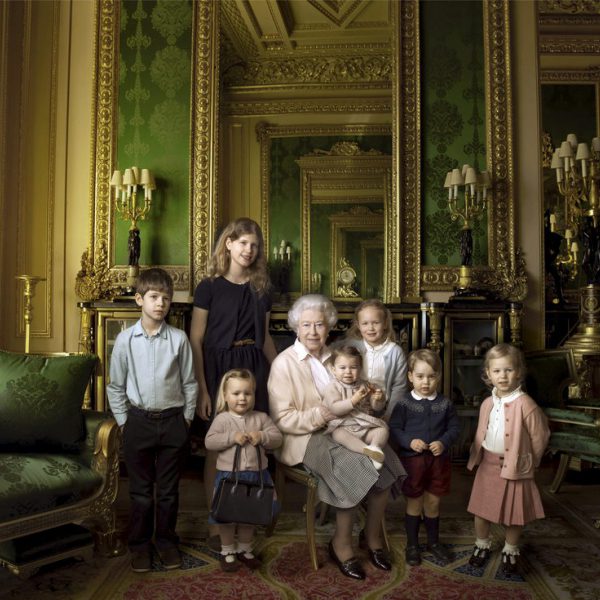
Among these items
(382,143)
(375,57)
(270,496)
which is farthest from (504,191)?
A: (270,496)

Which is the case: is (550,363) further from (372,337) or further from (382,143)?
(382,143)

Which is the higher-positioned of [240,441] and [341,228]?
[341,228]

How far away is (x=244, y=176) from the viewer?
519cm

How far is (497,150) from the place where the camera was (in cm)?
523

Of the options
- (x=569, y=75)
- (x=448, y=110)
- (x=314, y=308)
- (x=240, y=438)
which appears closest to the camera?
(x=240, y=438)

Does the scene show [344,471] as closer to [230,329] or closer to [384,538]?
[384,538]

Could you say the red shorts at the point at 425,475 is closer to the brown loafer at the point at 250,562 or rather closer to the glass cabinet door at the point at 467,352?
the brown loafer at the point at 250,562

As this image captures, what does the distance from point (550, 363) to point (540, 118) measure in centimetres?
221

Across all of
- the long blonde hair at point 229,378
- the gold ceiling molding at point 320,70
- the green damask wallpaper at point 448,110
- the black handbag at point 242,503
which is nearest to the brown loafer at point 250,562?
the black handbag at point 242,503

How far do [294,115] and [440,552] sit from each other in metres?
3.50

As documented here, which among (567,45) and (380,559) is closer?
(380,559)

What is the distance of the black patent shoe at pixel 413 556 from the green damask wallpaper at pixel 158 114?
10.1 ft

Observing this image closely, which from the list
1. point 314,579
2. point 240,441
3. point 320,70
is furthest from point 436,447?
point 320,70

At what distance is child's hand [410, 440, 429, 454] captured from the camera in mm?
3020
